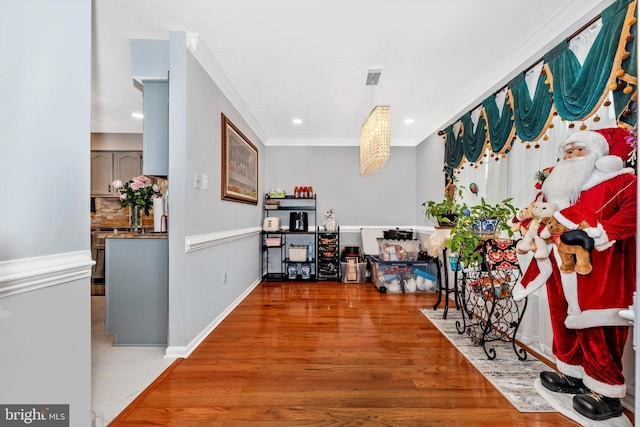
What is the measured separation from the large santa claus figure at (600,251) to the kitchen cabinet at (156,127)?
2.64 meters

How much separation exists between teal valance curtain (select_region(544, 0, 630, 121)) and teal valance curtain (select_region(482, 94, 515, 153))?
0.49 metres

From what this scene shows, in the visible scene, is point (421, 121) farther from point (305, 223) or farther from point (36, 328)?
point (36, 328)

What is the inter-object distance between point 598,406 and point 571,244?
0.84m

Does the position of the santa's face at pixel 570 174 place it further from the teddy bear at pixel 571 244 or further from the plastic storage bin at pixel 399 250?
the plastic storage bin at pixel 399 250

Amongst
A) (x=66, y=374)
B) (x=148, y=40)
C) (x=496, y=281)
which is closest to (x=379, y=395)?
(x=496, y=281)

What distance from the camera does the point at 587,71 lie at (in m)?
1.64

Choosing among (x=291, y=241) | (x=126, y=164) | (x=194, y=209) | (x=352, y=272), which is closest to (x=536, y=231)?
(x=194, y=209)

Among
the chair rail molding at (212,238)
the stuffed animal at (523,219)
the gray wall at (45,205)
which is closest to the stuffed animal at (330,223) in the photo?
the chair rail molding at (212,238)

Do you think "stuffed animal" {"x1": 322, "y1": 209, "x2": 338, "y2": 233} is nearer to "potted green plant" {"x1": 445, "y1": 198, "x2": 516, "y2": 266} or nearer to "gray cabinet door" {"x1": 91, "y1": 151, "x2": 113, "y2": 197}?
"potted green plant" {"x1": 445, "y1": 198, "x2": 516, "y2": 266}

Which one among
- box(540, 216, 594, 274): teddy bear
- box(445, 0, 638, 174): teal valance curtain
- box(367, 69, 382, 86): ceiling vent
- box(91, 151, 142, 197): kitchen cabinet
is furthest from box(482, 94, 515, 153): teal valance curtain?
box(91, 151, 142, 197): kitchen cabinet

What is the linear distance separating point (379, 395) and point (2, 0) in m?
2.33

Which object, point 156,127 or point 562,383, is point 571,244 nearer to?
point 562,383

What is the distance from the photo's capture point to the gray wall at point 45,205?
85 cm

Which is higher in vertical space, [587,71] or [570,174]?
[587,71]
